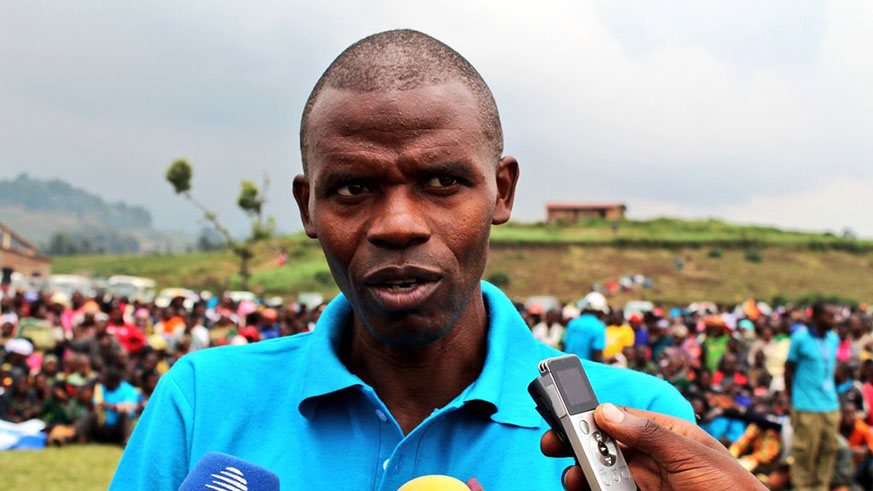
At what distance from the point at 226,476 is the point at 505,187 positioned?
2.56 feet

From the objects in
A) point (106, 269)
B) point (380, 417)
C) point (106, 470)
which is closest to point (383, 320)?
point (380, 417)

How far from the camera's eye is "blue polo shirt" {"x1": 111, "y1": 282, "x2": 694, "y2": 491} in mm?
1349

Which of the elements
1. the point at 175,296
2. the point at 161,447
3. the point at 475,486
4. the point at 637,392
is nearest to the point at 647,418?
the point at 475,486

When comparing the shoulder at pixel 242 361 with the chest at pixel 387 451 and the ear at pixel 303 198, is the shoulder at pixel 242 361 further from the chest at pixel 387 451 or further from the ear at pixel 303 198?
the ear at pixel 303 198

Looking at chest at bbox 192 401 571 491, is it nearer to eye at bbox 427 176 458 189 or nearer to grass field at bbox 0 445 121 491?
eye at bbox 427 176 458 189

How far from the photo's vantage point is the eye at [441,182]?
137 cm

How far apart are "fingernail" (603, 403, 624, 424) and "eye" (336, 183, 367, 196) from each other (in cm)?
58

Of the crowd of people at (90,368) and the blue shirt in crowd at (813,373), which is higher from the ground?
the blue shirt in crowd at (813,373)

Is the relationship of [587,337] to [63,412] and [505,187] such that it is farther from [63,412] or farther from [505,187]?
[505,187]

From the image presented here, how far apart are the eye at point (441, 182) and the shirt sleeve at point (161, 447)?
592 mm

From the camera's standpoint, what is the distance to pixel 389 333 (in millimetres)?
1406

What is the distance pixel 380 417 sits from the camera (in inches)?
55.8

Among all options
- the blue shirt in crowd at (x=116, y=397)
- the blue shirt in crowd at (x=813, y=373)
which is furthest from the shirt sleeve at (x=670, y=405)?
the blue shirt in crowd at (x=116, y=397)

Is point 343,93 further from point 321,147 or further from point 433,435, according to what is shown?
point 433,435
